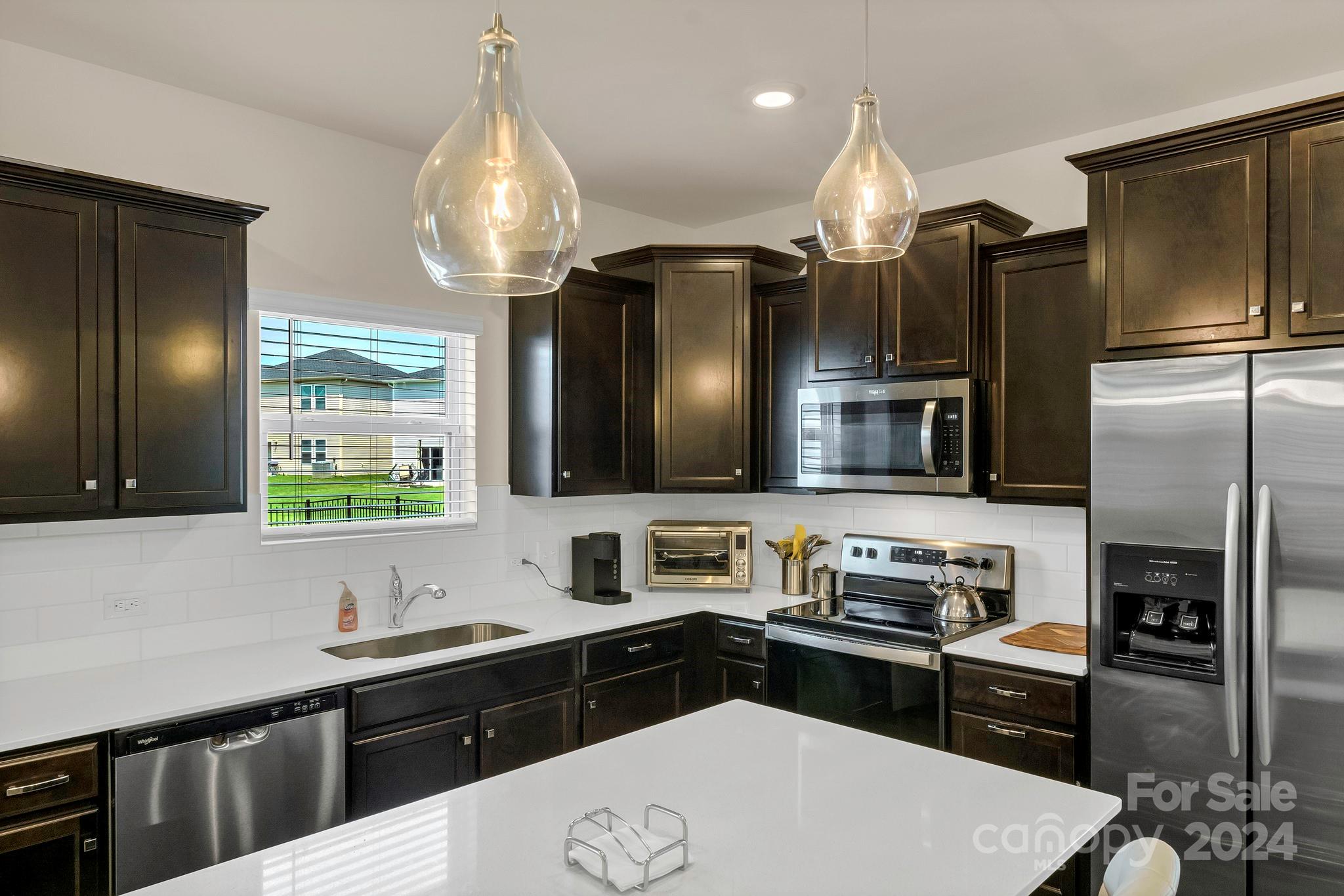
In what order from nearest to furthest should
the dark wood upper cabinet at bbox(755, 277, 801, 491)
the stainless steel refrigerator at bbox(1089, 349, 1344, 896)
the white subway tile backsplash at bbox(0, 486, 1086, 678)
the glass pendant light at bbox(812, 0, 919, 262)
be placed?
the glass pendant light at bbox(812, 0, 919, 262) < the stainless steel refrigerator at bbox(1089, 349, 1344, 896) < the white subway tile backsplash at bbox(0, 486, 1086, 678) < the dark wood upper cabinet at bbox(755, 277, 801, 491)

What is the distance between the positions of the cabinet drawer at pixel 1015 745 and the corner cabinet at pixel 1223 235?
1224 mm

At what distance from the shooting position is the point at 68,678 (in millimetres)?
2582

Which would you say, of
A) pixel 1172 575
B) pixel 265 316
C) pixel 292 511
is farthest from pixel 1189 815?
pixel 265 316

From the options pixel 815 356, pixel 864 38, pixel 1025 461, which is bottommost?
pixel 1025 461

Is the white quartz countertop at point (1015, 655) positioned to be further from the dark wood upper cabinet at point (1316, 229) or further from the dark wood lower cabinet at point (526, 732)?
the dark wood lower cabinet at point (526, 732)

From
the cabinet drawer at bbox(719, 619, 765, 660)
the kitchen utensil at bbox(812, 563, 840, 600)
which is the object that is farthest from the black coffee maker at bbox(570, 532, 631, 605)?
the kitchen utensil at bbox(812, 563, 840, 600)

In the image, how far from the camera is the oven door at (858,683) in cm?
307

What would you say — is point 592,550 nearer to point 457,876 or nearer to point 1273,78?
point 457,876

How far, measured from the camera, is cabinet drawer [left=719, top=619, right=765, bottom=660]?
3633 millimetres

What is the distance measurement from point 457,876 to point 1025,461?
2516mm

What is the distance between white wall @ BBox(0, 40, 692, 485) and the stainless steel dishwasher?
55.6 inches

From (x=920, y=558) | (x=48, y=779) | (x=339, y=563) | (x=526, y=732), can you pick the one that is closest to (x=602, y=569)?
(x=526, y=732)

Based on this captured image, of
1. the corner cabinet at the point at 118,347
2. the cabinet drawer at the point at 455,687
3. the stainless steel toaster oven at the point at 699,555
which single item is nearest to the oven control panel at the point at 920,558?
the stainless steel toaster oven at the point at 699,555

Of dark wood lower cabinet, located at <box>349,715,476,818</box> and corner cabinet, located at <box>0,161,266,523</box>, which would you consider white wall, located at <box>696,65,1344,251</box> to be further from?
dark wood lower cabinet, located at <box>349,715,476,818</box>
